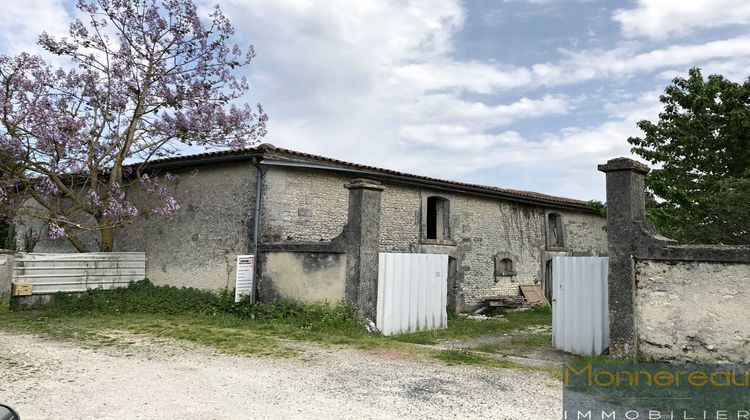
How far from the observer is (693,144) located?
484 inches

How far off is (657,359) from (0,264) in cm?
1312

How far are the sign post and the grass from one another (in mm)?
235

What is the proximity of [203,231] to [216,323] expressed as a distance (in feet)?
9.39

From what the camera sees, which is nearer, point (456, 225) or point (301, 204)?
point (301, 204)

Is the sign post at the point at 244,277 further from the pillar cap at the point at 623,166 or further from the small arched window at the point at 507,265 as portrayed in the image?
the small arched window at the point at 507,265

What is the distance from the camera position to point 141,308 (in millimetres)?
10586

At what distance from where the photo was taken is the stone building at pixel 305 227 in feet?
32.5

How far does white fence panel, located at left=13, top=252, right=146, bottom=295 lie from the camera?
10625mm

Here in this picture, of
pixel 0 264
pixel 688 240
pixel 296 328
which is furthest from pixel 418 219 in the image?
pixel 0 264

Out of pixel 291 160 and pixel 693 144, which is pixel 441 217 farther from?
pixel 693 144

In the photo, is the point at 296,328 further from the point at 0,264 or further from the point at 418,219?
the point at 0,264

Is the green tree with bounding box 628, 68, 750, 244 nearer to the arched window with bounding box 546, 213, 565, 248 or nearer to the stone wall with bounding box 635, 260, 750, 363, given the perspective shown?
the arched window with bounding box 546, 213, 565, 248

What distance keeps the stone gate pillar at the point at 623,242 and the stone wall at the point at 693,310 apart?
136 millimetres

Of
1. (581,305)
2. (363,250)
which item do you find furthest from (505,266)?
(581,305)
